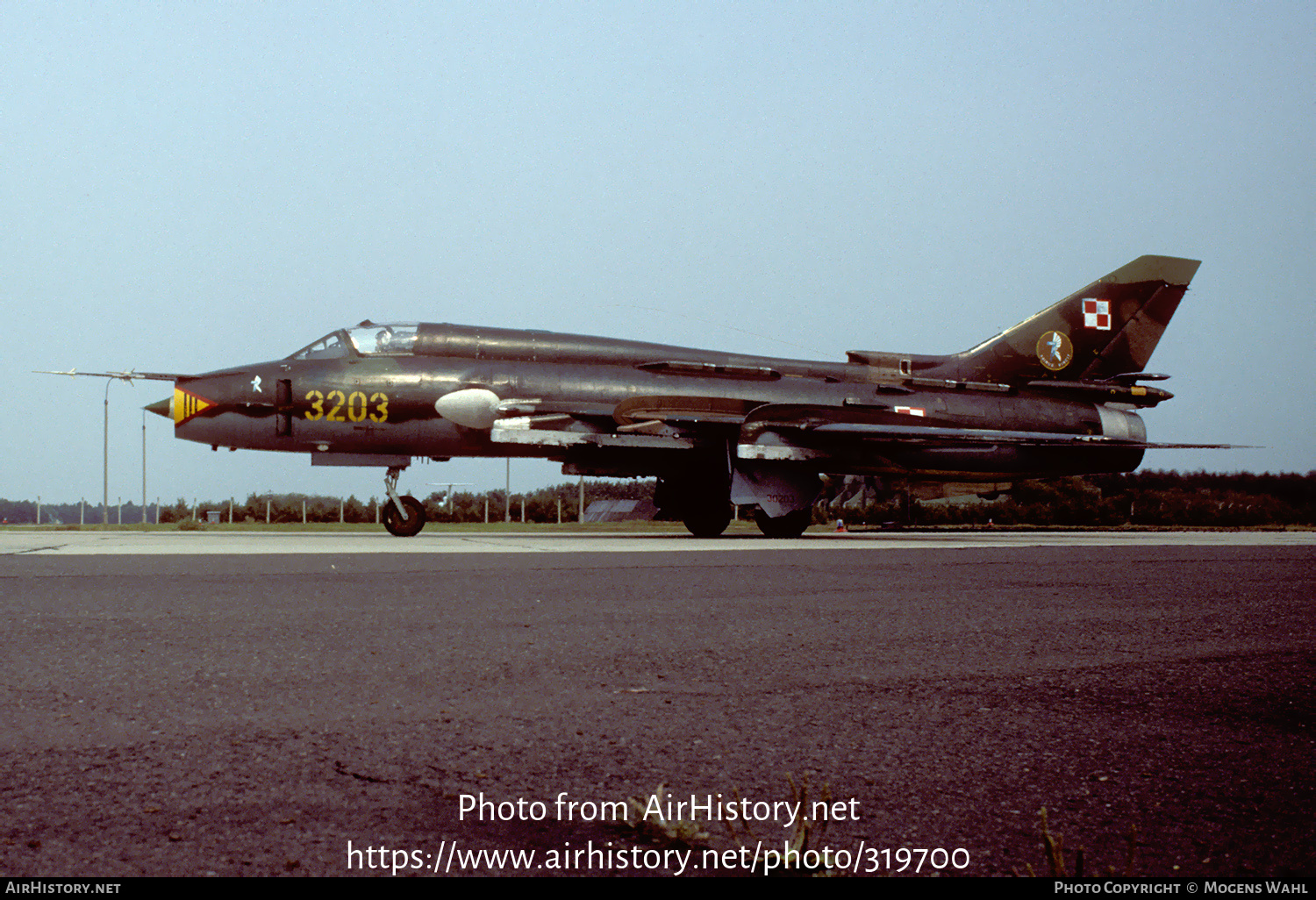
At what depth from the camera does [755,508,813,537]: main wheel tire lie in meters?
19.6

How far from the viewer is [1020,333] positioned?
22.5m

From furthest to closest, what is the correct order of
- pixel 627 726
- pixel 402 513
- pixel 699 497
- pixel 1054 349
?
pixel 1054 349, pixel 699 497, pixel 402 513, pixel 627 726

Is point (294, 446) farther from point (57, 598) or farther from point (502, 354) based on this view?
point (57, 598)

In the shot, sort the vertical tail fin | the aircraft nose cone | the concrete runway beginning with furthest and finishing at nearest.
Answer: the vertical tail fin < the aircraft nose cone < the concrete runway

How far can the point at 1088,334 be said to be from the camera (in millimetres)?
22531

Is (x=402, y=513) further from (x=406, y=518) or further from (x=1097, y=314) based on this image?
(x=1097, y=314)

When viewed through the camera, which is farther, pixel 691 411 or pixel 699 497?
pixel 699 497

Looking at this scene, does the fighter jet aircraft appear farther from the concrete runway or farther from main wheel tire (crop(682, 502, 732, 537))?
the concrete runway

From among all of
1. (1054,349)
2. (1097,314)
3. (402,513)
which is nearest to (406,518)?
(402,513)

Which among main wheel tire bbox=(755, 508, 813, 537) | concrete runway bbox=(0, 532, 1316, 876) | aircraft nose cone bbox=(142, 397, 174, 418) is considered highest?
aircraft nose cone bbox=(142, 397, 174, 418)

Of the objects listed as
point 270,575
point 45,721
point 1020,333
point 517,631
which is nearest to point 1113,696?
point 517,631

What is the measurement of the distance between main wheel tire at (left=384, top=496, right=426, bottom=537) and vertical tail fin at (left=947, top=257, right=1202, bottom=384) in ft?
38.3

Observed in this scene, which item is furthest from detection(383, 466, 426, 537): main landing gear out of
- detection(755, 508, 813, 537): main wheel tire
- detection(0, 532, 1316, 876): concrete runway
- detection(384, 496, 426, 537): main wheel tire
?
detection(0, 532, 1316, 876): concrete runway

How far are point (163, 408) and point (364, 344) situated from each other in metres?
3.62
